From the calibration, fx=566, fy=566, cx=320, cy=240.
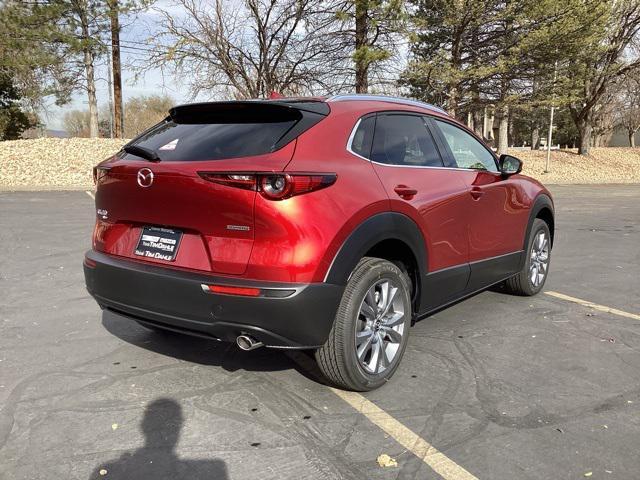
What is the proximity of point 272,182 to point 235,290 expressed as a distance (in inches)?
23.0

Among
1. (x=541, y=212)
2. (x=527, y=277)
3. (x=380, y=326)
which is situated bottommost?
(x=527, y=277)

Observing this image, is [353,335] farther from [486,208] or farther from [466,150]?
[466,150]

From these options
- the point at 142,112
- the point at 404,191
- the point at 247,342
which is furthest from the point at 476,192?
the point at 142,112

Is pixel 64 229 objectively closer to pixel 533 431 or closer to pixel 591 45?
pixel 533 431

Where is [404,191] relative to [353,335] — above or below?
above

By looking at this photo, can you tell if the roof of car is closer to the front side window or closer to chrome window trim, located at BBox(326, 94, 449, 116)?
chrome window trim, located at BBox(326, 94, 449, 116)

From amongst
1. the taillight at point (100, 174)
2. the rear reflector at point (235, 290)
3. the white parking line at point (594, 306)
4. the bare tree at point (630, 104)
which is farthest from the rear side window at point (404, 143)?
the bare tree at point (630, 104)

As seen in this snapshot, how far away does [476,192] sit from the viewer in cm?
436

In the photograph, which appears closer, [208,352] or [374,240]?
[374,240]

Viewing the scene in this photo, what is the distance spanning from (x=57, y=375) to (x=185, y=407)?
1029mm

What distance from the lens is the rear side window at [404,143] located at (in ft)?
11.8

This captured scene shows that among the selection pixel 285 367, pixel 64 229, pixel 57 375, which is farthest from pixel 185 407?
pixel 64 229

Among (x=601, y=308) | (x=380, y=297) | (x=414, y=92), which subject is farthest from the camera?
(x=414, y=92)

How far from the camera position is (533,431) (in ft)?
9.76
